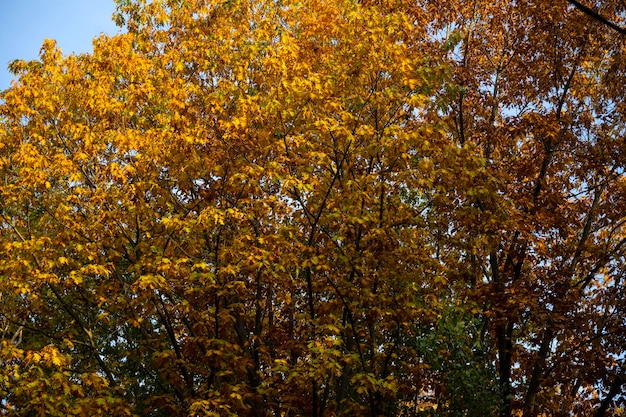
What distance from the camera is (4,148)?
45.2 feet

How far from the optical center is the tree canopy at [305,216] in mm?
12211

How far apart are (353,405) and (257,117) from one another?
5.61 m

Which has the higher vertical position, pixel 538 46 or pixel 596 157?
pixel 538 46

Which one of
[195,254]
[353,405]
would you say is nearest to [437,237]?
[353,405]

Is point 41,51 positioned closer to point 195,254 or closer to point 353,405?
point 195,254

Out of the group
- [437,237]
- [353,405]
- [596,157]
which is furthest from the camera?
[596,157]

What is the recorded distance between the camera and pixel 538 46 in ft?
48.8

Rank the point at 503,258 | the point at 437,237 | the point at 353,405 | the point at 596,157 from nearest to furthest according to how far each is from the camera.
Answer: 1. the point at 353,405
2. the point at 437,237
3. the point at 596,157
4. the point at 503,258

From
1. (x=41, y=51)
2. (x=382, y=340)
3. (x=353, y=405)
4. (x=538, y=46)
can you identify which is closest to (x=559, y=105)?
(x=538, y=46)

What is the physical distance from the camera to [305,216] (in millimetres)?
13695

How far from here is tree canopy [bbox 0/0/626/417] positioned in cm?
1221

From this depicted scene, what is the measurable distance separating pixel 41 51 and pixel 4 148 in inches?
81.2

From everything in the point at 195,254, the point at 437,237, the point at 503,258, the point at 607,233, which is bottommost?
the point at 195,254

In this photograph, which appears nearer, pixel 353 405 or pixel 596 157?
pixel 353 405
